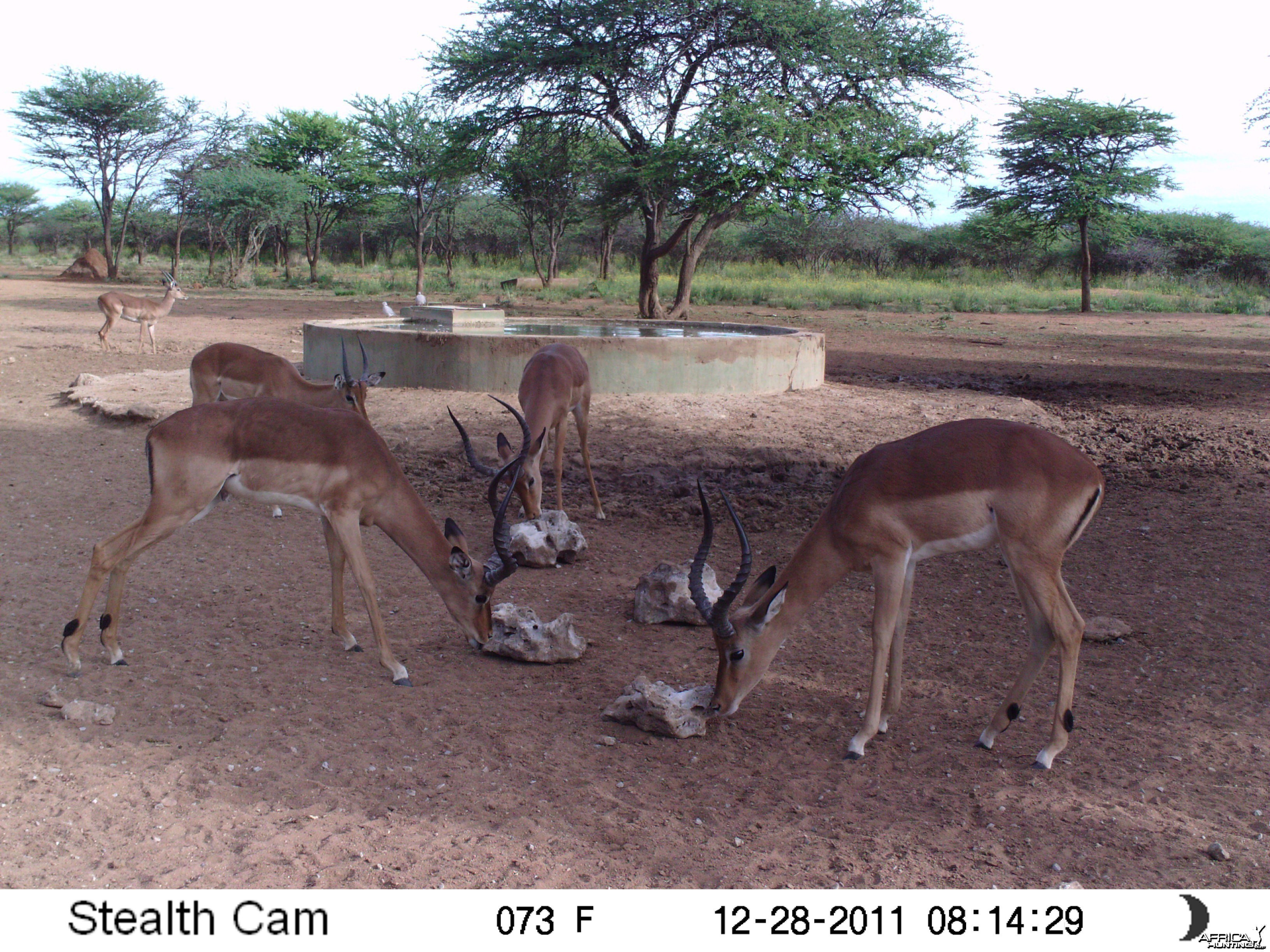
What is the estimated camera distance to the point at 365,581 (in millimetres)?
4426

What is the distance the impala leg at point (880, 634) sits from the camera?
390 cm

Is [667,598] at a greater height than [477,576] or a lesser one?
lesser

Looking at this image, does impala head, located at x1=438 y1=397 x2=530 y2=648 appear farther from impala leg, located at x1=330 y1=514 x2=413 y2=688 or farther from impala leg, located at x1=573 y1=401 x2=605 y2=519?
impala leg, located at x1=573 y1=401 x2=605 y2=519

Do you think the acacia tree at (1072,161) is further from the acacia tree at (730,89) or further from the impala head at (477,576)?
the impala head at (477,576)

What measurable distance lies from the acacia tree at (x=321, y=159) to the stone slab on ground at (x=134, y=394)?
2653 cm

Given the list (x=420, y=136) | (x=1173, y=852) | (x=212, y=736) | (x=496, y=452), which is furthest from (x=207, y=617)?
(x=420, y=136)

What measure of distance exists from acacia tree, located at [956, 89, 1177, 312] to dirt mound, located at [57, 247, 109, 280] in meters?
28.7

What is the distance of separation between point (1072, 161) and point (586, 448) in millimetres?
25261

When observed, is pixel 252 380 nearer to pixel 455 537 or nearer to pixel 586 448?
pixel 586 448

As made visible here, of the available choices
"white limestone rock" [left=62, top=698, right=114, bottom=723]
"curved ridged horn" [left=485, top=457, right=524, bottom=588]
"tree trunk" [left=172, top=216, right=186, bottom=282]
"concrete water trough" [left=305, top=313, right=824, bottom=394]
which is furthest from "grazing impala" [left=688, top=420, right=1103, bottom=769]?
"tree trunk" [left=172, top=216, right=186, bottom=282]

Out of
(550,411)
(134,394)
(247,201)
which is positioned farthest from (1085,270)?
(247,201)

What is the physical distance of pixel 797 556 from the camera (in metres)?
4.03
